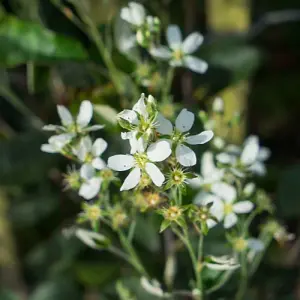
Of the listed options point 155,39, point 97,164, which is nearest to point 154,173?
point 97,164

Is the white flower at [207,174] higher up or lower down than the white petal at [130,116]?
lower down

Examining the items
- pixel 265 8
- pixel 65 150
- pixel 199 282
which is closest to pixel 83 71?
pixel 65 150

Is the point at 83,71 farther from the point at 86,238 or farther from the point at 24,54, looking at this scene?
the point at 86,238

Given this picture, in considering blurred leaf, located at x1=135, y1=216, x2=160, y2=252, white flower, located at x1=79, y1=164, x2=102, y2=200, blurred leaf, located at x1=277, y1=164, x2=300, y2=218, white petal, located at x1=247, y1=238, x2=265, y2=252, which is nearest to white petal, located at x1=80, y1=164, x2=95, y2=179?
white flower, located at x1=79, y1=164, x2=102, y2=200

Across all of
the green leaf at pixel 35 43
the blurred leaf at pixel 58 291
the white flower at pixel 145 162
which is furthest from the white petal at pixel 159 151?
the blurred leaf at pixel 58 291

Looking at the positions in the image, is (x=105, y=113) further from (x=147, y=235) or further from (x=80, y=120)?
(x=147, y=235)

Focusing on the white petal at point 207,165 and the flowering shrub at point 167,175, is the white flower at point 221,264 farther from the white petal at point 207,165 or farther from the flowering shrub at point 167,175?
the white petal at point 207,165
